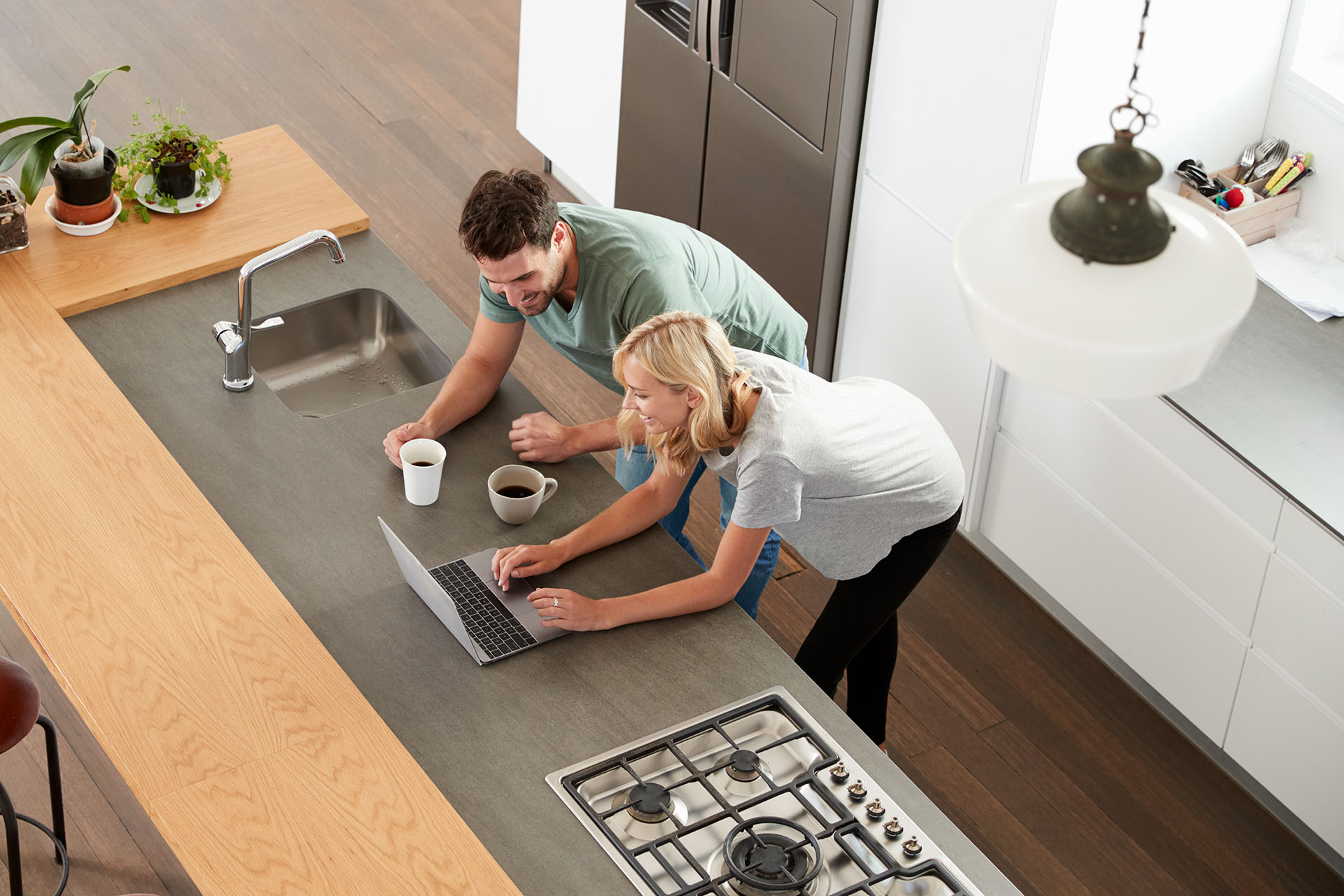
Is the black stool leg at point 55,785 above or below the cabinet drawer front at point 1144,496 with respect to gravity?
below

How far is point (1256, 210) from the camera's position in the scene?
3.22 metres

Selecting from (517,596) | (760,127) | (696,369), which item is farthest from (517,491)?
(760,127)

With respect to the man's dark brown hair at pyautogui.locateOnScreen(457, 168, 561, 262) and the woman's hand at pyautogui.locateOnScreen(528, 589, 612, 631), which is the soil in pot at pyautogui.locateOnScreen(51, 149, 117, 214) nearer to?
the man's dark brown hair at pyautogui.locateOnScreen(457, 168, 561, 262)

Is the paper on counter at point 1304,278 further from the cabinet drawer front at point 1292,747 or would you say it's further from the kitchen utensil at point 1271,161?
the cabinet drawer front at point 1292,747

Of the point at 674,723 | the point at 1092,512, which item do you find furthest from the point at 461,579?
the point at 1092,512

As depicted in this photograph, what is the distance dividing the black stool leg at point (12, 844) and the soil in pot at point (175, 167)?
51.7 inches

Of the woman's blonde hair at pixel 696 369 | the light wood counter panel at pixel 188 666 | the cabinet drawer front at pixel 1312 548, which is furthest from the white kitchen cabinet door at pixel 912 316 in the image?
the light wood counter panel at pixel 188 666

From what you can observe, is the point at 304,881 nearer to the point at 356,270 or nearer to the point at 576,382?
the point at 356,270

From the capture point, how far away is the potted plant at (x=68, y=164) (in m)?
3.05

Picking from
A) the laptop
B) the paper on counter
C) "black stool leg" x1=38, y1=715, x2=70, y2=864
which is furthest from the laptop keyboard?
the paper on counter

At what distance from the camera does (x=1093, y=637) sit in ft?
11.6

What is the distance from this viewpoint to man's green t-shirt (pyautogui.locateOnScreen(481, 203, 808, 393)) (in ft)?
8.16

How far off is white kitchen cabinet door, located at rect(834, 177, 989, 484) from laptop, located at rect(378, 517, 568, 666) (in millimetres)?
1403

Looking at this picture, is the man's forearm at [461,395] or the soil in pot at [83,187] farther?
the soil in pot at [83,187]
